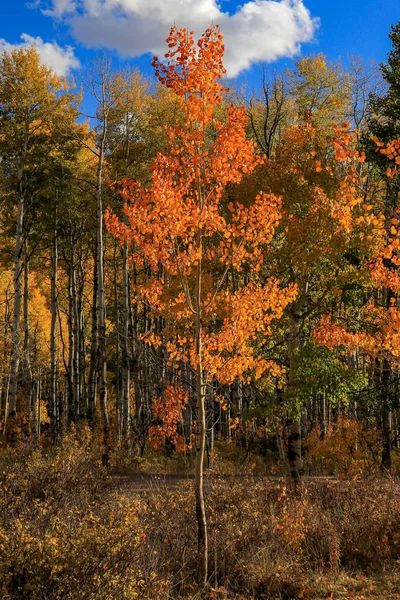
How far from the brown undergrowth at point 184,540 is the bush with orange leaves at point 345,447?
441 centimetres

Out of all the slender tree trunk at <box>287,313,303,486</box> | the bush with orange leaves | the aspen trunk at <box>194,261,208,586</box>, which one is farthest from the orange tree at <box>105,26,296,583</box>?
the bush with orange leaves

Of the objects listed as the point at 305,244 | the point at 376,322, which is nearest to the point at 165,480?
the point at 376,322

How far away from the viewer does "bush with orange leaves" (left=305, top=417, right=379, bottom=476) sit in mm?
14000

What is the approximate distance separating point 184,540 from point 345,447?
9.16 metres

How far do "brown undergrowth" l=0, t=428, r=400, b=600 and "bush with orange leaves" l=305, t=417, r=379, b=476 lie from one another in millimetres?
4413

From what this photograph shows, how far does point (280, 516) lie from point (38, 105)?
1317 cm

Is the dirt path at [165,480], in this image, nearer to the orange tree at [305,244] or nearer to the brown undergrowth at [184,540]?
the orange tree at [305,244]

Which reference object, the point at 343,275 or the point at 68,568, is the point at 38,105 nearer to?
the point at 343,275

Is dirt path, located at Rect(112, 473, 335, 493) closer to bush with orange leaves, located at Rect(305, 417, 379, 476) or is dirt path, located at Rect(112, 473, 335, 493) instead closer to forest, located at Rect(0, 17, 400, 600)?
forest, located at Rect(0, 17, 400, 600)

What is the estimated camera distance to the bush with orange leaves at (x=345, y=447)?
551 inches

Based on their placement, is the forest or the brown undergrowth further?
the forest

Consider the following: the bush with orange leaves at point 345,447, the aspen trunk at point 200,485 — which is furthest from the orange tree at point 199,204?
the bush with orange leaves at point 345,447

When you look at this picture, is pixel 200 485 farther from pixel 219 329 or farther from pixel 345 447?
pixel 345 447

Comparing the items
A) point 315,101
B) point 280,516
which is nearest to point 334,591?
point 280,516
